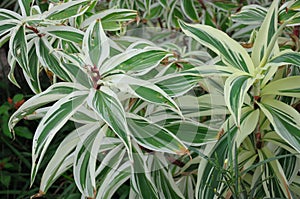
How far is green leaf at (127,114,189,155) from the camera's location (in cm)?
92

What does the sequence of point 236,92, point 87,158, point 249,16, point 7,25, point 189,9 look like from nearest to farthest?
1. point 236,92
2. point 87,158
3. point 7,25
4. point 249,16
5. point 189,9

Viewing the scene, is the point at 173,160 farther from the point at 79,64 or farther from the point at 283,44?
the point at 283,44

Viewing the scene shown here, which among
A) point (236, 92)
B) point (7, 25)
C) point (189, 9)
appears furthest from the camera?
point (189, 9)

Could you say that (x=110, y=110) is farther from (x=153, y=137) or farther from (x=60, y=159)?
Result: (x=60, y=159)

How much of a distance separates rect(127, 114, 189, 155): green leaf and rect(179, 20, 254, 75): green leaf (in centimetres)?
18

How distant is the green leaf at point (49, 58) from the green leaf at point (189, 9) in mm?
630

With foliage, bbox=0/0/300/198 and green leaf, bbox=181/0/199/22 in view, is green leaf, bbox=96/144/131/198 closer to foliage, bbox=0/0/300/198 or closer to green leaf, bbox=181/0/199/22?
foliage, bbox=0/0/300/198

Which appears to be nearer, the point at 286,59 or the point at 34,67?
the point at 286,59

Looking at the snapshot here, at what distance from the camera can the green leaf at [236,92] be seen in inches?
33.2

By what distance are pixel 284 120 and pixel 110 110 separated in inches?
12.9

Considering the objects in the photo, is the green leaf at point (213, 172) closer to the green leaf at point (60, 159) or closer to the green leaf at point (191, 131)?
the green leaf at point (191, 131)

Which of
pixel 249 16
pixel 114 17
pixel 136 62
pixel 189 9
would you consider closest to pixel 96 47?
pixel 136 62

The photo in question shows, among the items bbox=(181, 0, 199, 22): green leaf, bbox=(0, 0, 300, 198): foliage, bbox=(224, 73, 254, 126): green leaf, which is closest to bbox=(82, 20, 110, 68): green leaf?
bbox=(0, 0, 300, 198): foliage

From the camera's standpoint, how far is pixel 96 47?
101 cm
